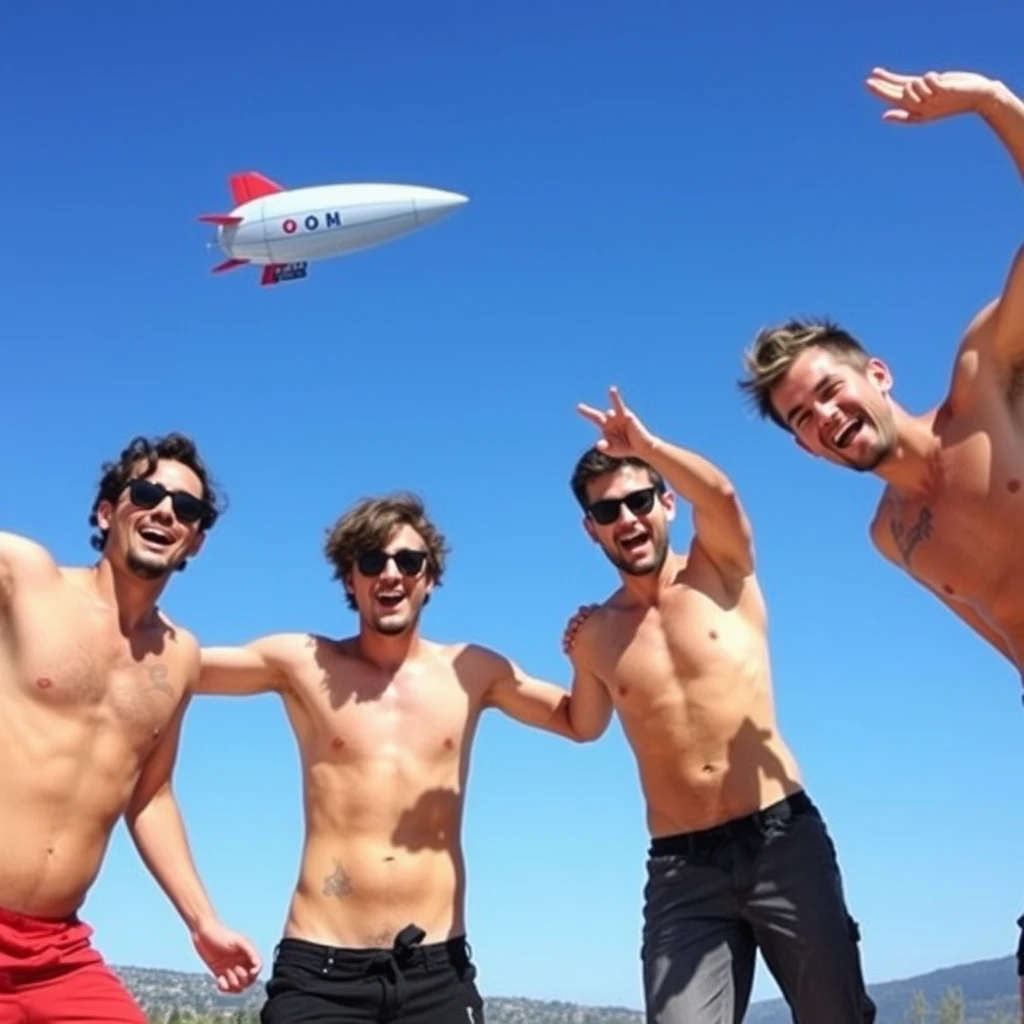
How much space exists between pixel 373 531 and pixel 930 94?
12.6 ft

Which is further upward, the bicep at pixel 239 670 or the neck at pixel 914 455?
the neck at pixel 914 455

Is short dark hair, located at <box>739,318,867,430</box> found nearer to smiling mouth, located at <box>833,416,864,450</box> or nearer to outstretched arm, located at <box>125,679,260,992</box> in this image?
smiling mouth, located at <box>833,416,864,450</box>

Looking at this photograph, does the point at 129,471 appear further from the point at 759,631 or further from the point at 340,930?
the point at 759,631

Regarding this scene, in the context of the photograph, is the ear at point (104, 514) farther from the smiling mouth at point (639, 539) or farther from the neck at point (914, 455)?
the neck at point (914, 455)

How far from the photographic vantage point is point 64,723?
6.84m

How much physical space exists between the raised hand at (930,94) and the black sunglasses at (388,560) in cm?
355

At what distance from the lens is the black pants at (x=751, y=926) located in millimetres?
6828

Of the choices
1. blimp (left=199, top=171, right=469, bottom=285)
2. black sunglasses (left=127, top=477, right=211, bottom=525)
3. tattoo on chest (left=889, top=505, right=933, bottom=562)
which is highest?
blimp (left=199, top=171, right=469, bottom=285)

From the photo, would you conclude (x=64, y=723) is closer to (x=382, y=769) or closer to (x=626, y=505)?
(x=382, y=769)

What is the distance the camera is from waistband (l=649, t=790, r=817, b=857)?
7031 mm

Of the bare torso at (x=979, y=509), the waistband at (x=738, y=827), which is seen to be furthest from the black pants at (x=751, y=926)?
the bare torso at (x=979, y=509)

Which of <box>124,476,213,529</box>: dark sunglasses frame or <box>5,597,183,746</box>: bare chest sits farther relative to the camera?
<box>124,476,213,529</box>: dark sunglasses frame

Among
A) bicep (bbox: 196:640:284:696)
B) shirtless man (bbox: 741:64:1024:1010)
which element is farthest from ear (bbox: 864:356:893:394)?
bicep (bbox: 196:640:284:696)

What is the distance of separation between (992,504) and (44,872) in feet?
16.2
